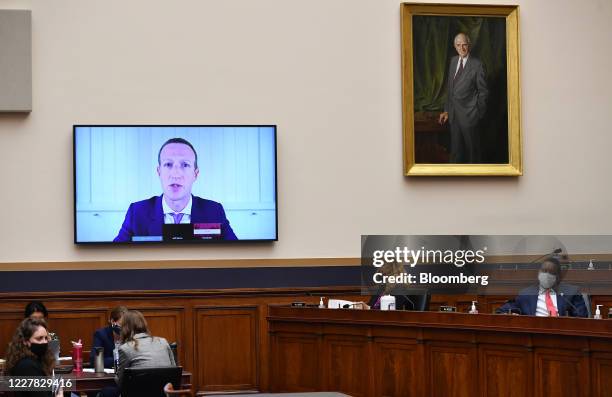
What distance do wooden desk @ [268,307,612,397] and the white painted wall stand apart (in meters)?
1.40

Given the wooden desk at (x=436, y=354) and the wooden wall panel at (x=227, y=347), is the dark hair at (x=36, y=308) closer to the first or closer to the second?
the wooden wall panel at (x=227, y=347)

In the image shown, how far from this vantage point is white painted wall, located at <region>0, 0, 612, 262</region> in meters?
10.9

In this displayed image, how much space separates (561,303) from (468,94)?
11.4 ft

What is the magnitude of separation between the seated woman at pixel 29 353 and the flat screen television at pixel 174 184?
4640 millimetres

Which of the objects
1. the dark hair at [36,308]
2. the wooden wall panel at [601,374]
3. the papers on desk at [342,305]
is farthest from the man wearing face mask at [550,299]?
the dark hair at [36,308]

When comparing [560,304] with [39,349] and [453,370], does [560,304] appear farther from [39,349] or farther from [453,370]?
[39,349]

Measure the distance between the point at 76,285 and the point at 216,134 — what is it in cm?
223

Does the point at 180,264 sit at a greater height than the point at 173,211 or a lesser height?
lesser

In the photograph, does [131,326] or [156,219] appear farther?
[156,219]

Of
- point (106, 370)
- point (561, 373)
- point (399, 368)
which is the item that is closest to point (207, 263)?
point (399, 368)

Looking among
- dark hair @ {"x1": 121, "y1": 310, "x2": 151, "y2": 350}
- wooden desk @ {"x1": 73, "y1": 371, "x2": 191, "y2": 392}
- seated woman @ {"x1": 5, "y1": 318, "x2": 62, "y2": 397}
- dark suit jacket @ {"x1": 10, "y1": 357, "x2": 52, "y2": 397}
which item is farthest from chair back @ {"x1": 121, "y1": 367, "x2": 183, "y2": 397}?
dark suit jacket @ {"x1": 10, "y1": 357, "x2": 52, "y2": 397}

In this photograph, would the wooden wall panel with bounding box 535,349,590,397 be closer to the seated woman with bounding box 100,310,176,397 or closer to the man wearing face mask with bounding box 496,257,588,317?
the man wearing face mask with bounding box 496,257,588,317

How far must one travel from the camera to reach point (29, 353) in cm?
614

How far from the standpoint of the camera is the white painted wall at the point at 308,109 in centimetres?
1088
